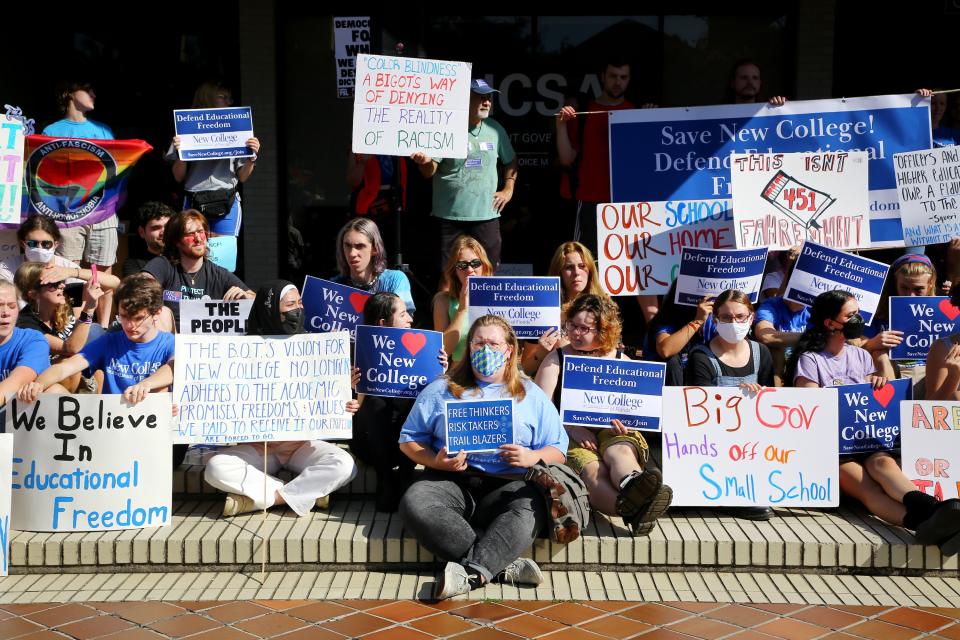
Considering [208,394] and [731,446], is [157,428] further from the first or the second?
[731,446]

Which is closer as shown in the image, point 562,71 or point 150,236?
point 150,236

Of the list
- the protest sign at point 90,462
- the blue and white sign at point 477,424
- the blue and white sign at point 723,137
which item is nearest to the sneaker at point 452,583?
the blue and white sign at point 477,424

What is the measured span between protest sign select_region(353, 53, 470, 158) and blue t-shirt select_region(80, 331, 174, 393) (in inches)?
92.4

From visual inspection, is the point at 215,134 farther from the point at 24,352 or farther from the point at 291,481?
the point at 291,481

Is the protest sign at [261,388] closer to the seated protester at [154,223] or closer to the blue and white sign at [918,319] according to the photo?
the seated protester at [154,223]

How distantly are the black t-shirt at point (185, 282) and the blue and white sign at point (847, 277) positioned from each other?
368 centimetres

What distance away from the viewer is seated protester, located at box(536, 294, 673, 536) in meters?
5.15

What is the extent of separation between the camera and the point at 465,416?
16.8 feet

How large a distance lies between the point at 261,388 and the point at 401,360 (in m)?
0.75

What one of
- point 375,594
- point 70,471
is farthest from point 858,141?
point 70,471

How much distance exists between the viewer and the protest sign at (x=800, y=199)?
7.16m

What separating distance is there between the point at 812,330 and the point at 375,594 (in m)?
2.91

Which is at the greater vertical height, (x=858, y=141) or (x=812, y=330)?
(x=858, y=141)

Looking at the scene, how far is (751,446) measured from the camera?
561 cm
